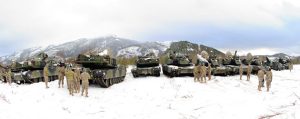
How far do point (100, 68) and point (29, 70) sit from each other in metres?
7.46

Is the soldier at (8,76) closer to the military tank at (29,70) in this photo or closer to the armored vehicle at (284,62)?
the military tank at (29,70)

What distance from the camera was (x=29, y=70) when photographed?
3500cm

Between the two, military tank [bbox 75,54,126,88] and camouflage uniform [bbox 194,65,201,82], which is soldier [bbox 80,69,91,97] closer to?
military tank [bbox 75,54,126,88]

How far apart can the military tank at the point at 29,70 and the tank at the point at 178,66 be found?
10120 millimetres

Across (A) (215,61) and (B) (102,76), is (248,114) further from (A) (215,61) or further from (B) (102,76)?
(A) (215,61)

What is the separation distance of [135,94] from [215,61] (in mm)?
11582

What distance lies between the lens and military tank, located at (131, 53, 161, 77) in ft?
115

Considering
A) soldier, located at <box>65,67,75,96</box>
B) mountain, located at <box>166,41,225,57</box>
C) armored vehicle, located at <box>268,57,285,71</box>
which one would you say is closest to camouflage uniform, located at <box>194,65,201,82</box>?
mountain, located at <box>166,41,225,57</box>

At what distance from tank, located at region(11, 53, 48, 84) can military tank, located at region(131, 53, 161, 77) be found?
7.40m

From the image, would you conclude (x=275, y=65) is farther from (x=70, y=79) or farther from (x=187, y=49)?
(x=187, y=49)

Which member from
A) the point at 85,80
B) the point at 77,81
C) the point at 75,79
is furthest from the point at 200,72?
the point at 75,79

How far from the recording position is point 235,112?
72.8 feet

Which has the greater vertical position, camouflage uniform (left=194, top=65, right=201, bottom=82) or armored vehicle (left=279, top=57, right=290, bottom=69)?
armored vehicle (left=279, top=57, right=290, bottom=69)

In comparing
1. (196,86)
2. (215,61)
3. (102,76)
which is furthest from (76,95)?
(215,61)
